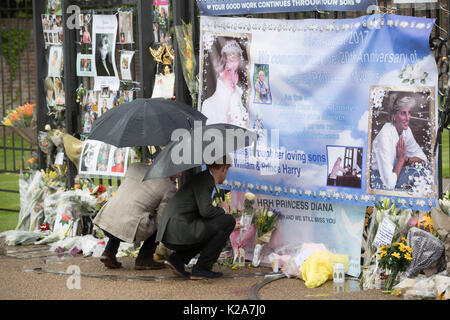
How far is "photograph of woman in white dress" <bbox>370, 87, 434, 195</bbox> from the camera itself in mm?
6008

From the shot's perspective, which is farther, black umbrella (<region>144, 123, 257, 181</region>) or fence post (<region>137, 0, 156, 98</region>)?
fence post (<region>137, 0, 156, 98</region>)

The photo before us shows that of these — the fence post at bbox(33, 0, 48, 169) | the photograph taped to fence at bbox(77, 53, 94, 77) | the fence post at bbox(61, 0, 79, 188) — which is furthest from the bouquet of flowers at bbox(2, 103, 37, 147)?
the photograph taped to fence at bbox(77, 53, 94, 77)

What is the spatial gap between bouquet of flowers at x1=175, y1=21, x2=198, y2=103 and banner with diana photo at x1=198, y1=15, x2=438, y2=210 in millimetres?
165

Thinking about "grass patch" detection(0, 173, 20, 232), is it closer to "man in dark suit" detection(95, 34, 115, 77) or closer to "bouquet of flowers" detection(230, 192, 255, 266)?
"man in dark suit" detection(95, 34, 115, 77)

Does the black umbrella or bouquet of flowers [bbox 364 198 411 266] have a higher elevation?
the black umbrella

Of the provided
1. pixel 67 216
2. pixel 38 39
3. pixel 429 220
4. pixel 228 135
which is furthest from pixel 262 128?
pixel 38 39

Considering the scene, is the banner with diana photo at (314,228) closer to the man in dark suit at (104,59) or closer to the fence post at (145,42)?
the fence post at (145,42)

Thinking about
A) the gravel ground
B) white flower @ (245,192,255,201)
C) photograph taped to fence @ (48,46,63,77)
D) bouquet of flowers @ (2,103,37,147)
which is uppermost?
photograph taped to fence @ (48,46,63,77)

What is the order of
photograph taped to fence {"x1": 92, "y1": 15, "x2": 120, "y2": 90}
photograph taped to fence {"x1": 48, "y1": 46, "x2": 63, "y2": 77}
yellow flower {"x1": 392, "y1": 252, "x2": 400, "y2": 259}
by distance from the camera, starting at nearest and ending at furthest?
yellow flower {"x1": 392, "y1": 252, "x2": 400, "y2": 259}
photograph taped to fence {"x1": 92, "y1": 15, "x2": 120, "y2": 90}
photograph taped to fence {"x1": 48, "y1": 46, "x2": 63, "y2": 77}

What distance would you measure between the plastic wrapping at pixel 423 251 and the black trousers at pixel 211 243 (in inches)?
56.7

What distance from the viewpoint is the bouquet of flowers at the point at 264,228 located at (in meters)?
6.77

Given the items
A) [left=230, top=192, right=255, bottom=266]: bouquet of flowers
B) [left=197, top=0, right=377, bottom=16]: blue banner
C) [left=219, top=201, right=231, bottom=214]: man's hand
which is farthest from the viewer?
[left=219, top=201, right=231, bottom=214]: man's hand

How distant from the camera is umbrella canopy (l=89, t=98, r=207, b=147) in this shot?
247 inches

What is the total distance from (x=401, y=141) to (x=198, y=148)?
1.63 metres
